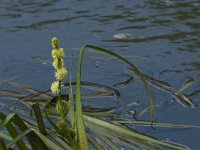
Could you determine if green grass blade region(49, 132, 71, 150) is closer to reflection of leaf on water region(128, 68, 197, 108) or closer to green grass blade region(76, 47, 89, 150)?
green grass blade region(76, 47, 89, 150)

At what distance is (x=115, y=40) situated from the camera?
2943mm

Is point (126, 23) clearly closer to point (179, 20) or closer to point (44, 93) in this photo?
point (179, 20)

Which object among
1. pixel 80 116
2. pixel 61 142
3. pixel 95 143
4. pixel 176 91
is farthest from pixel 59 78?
pixel 176 91

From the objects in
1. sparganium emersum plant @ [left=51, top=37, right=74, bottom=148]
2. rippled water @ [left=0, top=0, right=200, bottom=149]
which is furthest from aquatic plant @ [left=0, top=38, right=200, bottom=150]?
rippled water @ [left=0, top=0, right=200, bottom=149]

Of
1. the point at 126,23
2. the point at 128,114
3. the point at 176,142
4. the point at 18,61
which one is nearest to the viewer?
the point at 176,142

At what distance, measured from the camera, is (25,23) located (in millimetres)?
3352

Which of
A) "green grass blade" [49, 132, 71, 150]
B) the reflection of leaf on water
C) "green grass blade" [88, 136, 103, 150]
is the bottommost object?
the reflection of leaf on water

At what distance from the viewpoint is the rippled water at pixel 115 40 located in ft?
7.47

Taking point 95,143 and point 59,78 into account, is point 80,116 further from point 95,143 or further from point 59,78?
point 95,143

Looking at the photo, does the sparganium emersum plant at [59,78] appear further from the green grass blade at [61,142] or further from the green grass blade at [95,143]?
the green grass blade at [95,143]

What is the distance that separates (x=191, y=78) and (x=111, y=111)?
0.52 metres

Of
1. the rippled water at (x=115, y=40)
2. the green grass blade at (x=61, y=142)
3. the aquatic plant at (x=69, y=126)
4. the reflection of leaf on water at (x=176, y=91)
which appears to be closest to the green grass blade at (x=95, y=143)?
the aquatic plant at (x=69, y=126)

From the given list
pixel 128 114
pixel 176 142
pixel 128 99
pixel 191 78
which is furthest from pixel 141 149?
pixel 191 78

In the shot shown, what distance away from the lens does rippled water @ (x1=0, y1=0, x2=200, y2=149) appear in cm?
228
